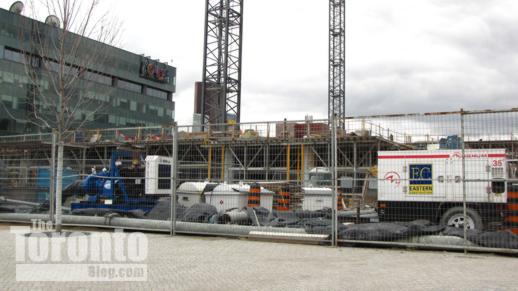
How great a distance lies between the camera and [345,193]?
14.9 meters

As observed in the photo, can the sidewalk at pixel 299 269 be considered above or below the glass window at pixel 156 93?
below

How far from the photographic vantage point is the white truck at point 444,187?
1077 cm

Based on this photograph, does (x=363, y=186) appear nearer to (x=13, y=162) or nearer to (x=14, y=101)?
A: (x=13, y=162)

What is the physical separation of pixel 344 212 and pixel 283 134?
407 inches

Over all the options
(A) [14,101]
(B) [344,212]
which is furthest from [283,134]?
(A) [14,101]

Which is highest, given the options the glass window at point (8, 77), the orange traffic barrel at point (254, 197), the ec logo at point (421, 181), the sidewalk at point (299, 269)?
the glass window at point (8, 77)

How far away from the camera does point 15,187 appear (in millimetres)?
14555

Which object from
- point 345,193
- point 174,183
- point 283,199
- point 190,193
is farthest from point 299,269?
point 190,193

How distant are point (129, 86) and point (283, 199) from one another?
68.4 metres

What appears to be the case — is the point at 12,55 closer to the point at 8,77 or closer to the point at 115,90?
the point at 8,77

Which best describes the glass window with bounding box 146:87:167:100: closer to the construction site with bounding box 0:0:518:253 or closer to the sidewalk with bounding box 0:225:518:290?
the construction site with bounding box 0:0:518:253

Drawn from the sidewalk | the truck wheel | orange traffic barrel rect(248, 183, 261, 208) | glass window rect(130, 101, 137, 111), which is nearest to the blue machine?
orange traffic barrel rect(248, 183, 261, 208)

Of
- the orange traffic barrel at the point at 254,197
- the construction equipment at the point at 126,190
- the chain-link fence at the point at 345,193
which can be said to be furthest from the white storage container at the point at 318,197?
Result: the construction equipment at the point at 126,190

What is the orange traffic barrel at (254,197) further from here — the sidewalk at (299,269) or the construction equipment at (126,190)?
the sidewalk at (299,269)
